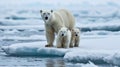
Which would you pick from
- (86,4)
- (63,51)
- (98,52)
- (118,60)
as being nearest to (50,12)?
(63,51)

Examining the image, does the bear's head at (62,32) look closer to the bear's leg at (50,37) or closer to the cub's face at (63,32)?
the cub's face at (63,32)

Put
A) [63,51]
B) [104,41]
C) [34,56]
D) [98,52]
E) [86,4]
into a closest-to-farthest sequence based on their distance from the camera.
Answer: [98,52] < [63,51] < [34,56] < [104,41] < [86,4]

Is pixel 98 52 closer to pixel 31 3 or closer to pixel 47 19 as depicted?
pixel 47 19

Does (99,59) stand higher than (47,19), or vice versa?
(47,19)

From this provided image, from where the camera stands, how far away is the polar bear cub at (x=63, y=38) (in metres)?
8.12

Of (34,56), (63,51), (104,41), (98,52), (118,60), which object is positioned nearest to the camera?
(118,60)

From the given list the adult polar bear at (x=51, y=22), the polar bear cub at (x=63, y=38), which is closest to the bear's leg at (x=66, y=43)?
the polar bear cub at (x=63, y=38)

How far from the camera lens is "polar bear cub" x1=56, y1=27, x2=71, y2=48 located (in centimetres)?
812

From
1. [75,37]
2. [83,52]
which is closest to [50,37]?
[75,37]

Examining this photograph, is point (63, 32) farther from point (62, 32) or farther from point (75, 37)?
point (75, 37)

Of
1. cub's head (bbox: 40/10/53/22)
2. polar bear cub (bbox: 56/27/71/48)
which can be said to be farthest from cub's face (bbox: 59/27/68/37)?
cub's head (bbox: 40/10/53/22)

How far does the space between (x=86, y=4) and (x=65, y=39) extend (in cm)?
3672

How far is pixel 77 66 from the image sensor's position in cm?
679

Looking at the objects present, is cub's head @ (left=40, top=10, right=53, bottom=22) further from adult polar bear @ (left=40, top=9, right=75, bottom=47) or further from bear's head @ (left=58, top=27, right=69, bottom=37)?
bear's head @ (left=58, top=27, right=69, bottom=37)
